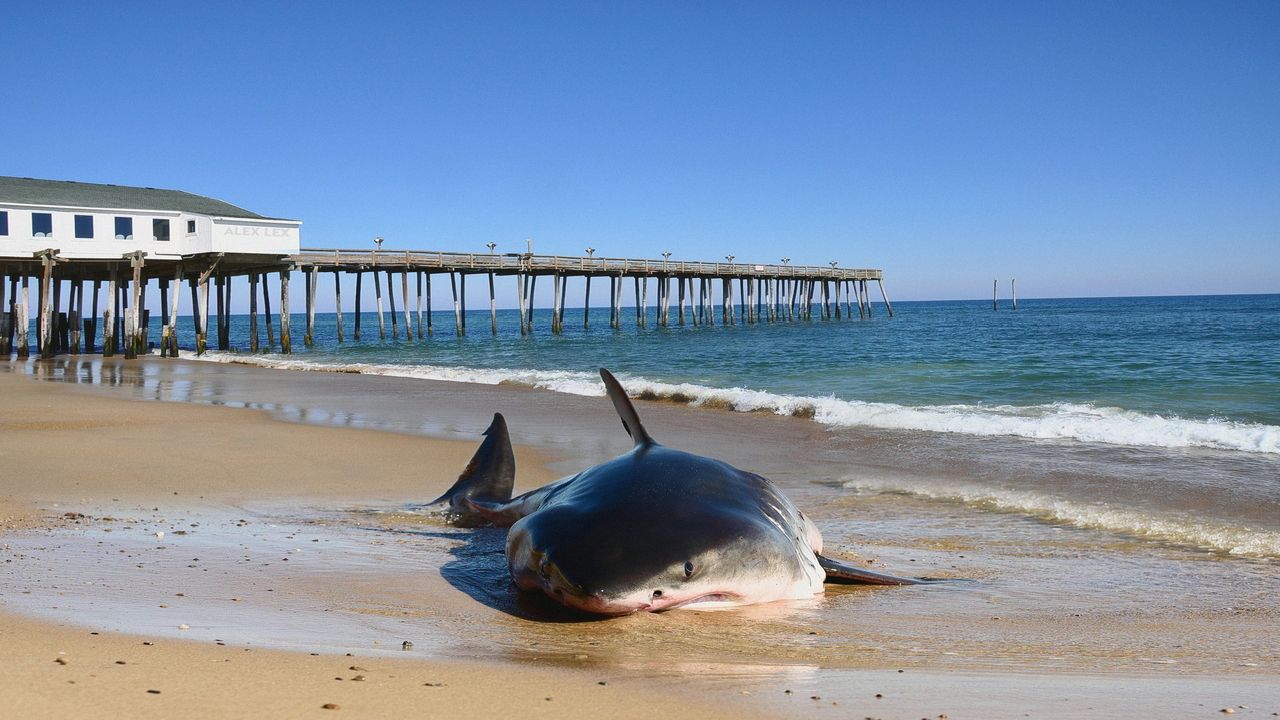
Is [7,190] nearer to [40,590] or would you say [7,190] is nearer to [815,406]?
[815,406]

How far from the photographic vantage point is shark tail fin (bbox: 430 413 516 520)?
684 centimetres

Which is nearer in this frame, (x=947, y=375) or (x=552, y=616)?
(x=552, y=616)

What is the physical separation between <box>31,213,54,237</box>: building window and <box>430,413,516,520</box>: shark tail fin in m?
31.1

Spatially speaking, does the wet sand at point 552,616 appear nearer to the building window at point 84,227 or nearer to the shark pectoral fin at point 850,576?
the shark pectoral fin at point 850,576

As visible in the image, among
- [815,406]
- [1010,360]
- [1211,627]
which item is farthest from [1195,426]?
[1010,360]

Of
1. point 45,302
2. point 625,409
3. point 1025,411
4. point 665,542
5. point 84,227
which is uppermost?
point 84,227

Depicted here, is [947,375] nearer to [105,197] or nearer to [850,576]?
[850,576]

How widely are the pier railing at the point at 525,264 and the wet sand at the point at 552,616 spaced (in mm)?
32437

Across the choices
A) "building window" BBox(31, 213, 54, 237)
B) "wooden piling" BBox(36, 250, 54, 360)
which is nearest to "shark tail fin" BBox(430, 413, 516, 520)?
"wooden piling" BBox(36, 250, 54, 360)

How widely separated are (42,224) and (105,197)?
2565 mm

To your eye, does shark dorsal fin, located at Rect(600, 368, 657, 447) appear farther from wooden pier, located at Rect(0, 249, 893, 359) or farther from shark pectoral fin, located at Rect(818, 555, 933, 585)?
wooden pier, located at Rect(0, 249, 893, 359)

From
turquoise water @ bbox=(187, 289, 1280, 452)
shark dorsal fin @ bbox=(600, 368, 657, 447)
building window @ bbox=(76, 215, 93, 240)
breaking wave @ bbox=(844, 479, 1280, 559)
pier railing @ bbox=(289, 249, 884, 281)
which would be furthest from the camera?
pier railing @ bbox=(289, 249, 884, 281)

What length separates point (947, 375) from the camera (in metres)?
A: 24.6

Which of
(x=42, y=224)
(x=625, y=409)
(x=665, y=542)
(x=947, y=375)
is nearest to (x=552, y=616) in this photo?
(x=665, y=542)
